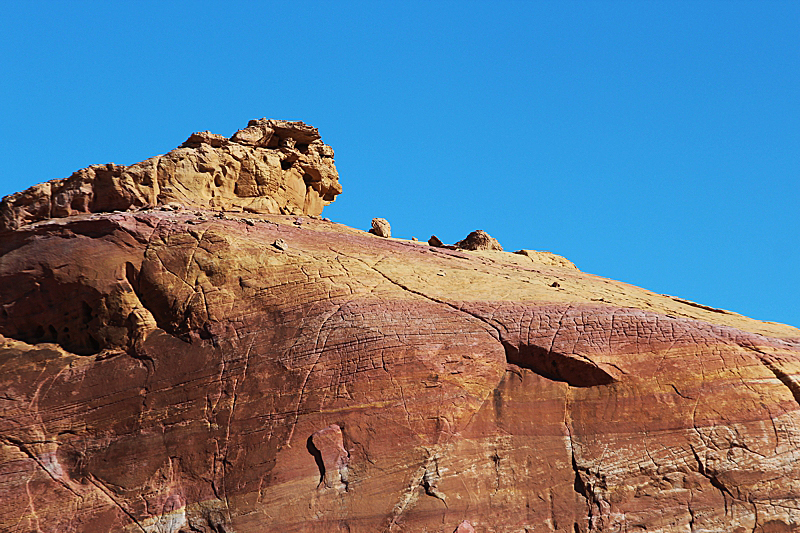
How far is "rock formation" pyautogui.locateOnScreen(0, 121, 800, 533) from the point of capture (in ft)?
49.7

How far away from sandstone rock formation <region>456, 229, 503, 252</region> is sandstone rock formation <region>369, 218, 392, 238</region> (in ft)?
6.82

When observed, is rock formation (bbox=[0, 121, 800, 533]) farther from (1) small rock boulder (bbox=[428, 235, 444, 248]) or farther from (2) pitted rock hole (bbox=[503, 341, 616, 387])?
(1) small rock boulder (bbox=[428, 235, 444, 248])

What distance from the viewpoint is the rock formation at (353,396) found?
15.2m

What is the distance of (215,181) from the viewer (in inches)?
885

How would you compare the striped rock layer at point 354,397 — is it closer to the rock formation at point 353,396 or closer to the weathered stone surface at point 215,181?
the rock formation at point 353,396

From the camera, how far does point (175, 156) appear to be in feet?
72.1

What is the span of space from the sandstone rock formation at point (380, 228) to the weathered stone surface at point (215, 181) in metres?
1.67

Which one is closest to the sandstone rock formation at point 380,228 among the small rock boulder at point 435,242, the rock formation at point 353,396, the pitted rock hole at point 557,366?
the small rock boulder at point 435,242

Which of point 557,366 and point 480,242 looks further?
point 480,242

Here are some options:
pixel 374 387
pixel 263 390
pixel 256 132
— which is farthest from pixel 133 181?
pixel 374 387

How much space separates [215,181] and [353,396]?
8617 mm

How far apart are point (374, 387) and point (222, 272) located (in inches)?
167

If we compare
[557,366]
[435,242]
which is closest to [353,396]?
[557,366]

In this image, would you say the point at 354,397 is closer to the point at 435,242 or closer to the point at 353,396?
the point at 353,396
